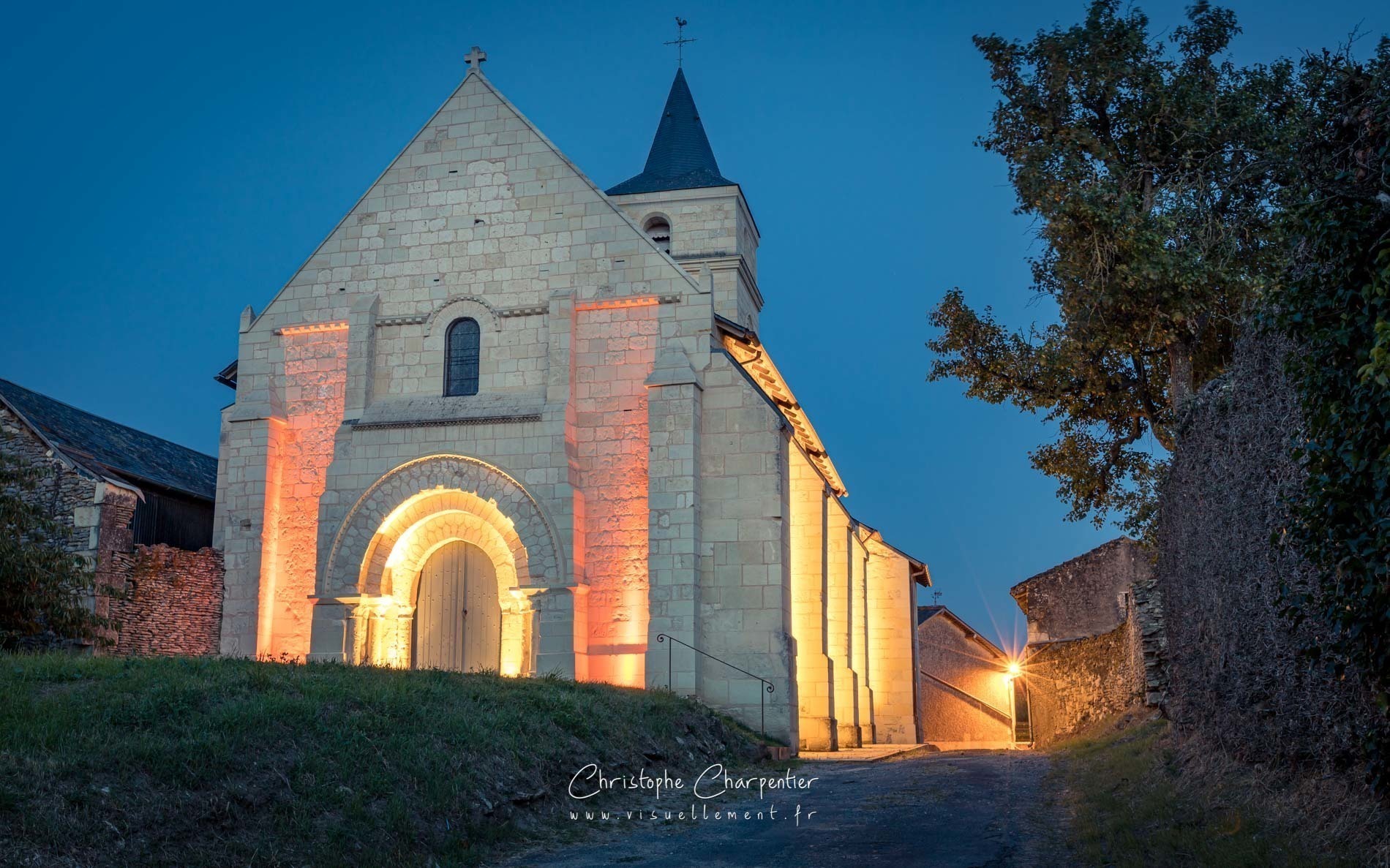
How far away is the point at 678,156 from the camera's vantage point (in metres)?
29.8

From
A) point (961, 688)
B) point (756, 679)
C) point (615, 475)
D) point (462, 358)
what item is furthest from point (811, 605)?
point (961, 688)

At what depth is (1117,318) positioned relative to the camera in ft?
53.2

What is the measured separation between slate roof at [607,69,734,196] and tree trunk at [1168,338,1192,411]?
13.9m

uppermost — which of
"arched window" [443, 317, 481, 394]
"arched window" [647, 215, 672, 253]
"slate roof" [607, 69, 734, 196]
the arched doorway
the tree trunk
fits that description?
"slate roof" [607, 69, 734, 196]

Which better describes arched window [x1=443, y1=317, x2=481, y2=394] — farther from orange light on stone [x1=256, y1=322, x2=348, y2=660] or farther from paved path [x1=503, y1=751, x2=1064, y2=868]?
paved path [x1=503, y1=751, x2=1064, y2=868]

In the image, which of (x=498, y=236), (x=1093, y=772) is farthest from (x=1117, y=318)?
(x=498, y=236)

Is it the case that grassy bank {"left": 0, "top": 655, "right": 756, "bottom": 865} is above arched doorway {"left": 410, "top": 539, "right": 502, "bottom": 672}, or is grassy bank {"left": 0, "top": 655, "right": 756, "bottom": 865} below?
below

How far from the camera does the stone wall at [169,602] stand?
1903 centimetres

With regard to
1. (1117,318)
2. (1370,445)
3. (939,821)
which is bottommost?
(939,821)

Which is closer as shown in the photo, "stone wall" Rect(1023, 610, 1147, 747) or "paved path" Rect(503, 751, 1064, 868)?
"paved path" Rect(503, 751, 1064, 868)

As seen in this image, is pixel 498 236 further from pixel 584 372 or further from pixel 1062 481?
pixel 1062 481

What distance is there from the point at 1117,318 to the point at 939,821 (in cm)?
893

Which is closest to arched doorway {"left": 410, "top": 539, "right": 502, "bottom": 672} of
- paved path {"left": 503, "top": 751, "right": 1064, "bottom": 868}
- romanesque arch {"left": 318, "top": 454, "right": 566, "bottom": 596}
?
romanesque arch {"left": 318, "top": 454, "right": 566, "bottom": 596}

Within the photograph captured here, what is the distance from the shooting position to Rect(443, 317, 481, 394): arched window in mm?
20000
